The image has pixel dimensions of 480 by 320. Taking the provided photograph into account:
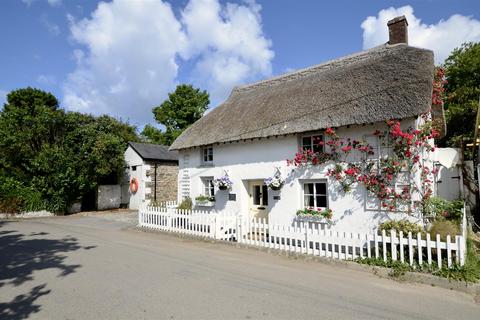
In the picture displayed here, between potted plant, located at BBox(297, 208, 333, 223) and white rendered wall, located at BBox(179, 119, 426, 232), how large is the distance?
0.20 metres

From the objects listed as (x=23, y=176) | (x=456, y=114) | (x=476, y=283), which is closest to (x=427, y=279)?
(x=476, y=283)

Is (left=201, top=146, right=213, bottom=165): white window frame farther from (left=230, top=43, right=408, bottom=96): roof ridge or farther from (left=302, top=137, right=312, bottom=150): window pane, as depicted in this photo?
(left=302, top=137, right=312, bottom=150): window pane

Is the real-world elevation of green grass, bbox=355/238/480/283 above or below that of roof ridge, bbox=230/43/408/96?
below

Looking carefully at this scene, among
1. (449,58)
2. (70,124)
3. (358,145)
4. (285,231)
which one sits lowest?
(285,231)

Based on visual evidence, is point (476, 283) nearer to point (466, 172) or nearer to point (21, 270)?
point (21, 270)

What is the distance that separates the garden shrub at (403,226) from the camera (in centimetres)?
745

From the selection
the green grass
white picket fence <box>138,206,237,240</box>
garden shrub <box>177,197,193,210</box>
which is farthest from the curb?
garden shrub <box>177,197,193,210</box>

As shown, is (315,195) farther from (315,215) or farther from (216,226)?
(216,226)

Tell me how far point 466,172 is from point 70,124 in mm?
22852

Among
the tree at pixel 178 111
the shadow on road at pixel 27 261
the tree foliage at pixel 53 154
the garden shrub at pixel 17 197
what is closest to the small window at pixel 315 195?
the shadow on road at pixel 27 261

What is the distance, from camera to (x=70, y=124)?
19359 mm

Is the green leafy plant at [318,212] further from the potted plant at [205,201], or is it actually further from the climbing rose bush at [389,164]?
the potted plant at [205,201]

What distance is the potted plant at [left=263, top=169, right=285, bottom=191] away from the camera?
10.5 meters

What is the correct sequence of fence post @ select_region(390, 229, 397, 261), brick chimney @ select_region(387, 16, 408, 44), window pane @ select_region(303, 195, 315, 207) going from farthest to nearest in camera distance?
brick chimney @ select_region(387, 16, 408, 44)
window pane @ select_region(303, 195, 315, 207)
fence post @ select_region(390, 229, 397, 261)
